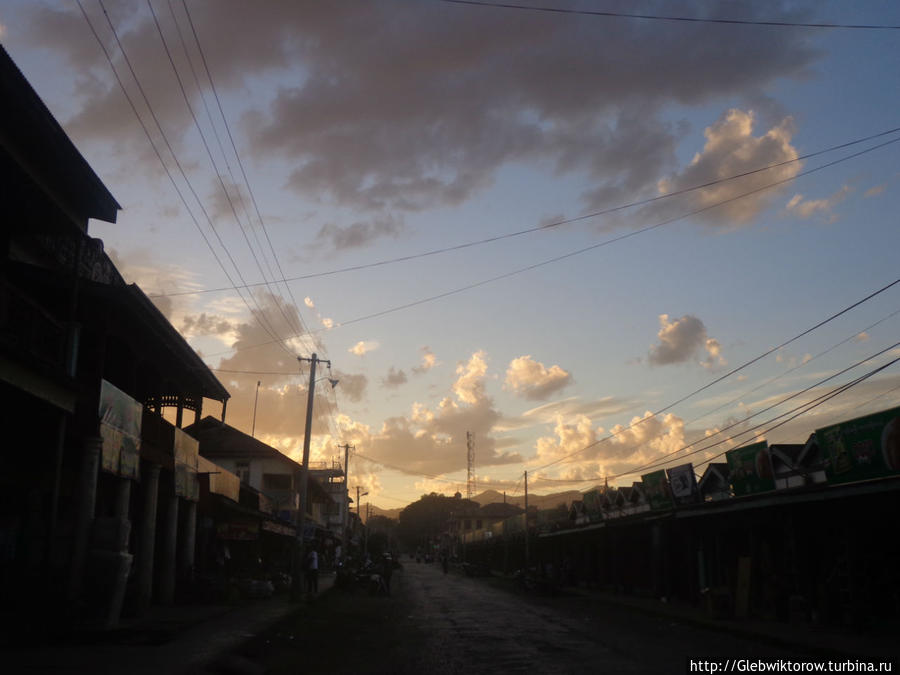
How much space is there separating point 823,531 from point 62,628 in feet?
59.5

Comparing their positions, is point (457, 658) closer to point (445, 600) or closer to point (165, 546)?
point (165, 546)

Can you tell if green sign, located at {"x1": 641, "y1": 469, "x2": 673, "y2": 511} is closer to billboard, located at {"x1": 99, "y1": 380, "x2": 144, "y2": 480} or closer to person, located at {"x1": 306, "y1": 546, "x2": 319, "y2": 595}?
person, located at {"x1": 306, "y1": 546, "x2": 319, "y2": 595}

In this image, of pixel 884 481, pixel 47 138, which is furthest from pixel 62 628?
pixel 884 481

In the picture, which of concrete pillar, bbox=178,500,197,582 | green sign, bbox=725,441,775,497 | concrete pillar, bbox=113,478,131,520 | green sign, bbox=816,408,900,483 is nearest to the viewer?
green sign, bbox=816,408,900,483

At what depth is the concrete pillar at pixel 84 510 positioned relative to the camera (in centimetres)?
1514

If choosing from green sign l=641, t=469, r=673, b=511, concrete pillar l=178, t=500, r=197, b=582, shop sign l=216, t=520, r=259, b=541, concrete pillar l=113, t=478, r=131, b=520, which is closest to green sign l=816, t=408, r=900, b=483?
green sign l=641, t=469, r=673, b=511

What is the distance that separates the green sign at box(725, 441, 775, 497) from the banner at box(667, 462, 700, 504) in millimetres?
3069

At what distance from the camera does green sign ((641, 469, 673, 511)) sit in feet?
96.6

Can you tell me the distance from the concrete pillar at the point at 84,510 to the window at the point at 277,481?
38871 mm

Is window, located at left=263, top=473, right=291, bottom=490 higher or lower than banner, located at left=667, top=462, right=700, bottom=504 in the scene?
higher

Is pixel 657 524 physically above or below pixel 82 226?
below

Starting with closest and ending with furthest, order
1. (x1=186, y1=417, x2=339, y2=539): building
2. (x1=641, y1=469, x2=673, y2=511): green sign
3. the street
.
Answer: the street, (x1=641, y1=469, x2=673, y2=511): green sign, (x1=186, y1=417, x2=339, y2=539): building

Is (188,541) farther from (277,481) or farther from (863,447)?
(277,481)

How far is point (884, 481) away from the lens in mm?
16344
